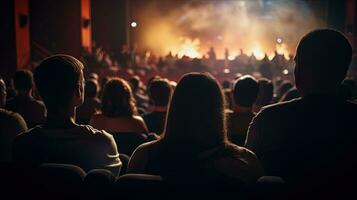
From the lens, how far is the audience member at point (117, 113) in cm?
396

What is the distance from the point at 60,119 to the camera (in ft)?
7.29

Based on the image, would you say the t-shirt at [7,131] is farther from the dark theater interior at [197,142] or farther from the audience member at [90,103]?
the audience member at [90,103]

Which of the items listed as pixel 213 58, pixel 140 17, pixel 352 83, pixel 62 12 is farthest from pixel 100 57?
pixel 352 83

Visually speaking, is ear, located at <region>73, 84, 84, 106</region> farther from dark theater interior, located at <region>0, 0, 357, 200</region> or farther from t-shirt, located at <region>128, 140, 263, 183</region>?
t-shirt, located at <region>128, 140, 263, 183</region>

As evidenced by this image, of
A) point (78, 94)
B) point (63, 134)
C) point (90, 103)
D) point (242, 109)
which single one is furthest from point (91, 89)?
point (63, 134)

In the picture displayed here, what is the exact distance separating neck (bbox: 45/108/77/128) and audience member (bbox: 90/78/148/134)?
1.68 m

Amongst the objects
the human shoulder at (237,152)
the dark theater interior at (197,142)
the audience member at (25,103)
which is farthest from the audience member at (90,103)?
the human shoulder at (237,152)

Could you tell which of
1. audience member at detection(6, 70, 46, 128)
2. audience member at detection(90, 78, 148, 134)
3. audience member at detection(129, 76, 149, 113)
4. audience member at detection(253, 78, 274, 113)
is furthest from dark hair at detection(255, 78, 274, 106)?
audience member at detection(6, 70, 46, 128)

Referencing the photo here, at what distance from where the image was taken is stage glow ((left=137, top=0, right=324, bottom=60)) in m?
22.5

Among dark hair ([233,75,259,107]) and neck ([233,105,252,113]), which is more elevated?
dark hair ([233,75,259,107])

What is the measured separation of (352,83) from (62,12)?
12354 millimetres

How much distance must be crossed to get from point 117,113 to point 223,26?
803 inches

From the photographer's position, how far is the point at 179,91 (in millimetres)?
1962

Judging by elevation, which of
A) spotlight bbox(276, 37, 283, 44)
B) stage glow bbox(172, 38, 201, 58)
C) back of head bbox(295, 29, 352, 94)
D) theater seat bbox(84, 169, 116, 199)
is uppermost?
spotlight bbox(276, 37, 283, 44)
